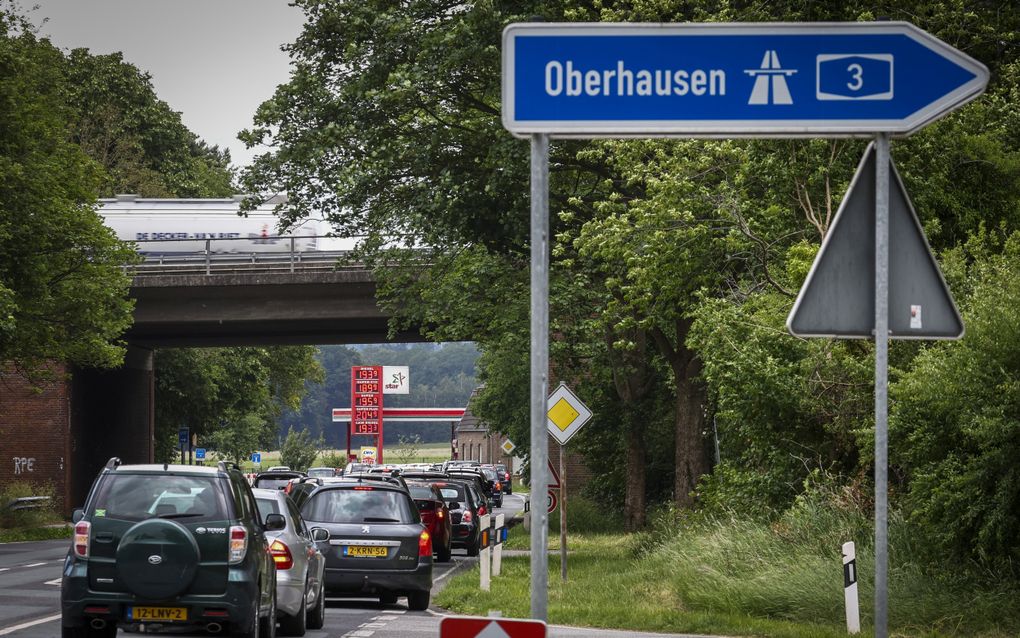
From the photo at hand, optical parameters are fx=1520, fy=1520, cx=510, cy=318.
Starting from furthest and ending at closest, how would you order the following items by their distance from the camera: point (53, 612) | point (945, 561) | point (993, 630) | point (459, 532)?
point (459, 532)
point (53, 612)
point (945, 561)
point (993, 630)

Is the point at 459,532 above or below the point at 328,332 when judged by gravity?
below

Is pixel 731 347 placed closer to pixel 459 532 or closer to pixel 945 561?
pixel 945 561

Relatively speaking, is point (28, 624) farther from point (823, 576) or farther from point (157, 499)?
point (823, 576)

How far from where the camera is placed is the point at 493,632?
5.25m

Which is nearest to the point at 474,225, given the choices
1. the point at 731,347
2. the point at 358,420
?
the point at 731,347

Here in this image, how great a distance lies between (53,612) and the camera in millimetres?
17562

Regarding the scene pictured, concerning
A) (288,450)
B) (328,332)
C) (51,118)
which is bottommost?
(288,450)

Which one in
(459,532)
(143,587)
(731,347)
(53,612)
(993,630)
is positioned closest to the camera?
(143,587)

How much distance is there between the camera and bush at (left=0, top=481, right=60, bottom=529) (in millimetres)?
40750

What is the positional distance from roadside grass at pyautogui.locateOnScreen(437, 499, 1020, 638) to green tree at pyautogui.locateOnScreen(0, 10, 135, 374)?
17153 millimetres

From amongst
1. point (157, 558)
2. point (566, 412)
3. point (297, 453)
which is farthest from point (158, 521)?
point (297, 453)

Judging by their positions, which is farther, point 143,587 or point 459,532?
point 459,532

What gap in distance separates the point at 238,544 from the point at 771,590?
21.5 feet

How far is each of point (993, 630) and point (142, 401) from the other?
45.6 meters
